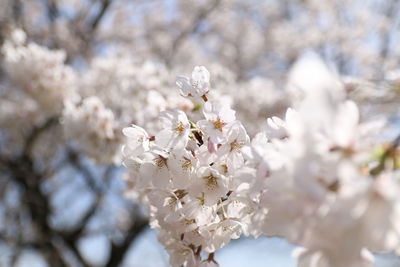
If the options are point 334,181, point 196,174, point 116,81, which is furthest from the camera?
point 116,81

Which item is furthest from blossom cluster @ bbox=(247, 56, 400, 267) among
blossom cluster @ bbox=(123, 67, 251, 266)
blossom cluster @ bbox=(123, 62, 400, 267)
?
blossom cluster @ bbox=(123, 67, 251, 266)

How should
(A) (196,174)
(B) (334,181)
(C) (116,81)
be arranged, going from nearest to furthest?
1. (B) (334,181)
2. (A) (196,174)
3. (C) (116,81)

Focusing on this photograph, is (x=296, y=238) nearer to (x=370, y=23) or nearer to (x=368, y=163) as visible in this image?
(x=368, y=163)

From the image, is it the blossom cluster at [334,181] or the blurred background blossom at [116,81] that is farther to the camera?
the blurred background blossom at [116,81]

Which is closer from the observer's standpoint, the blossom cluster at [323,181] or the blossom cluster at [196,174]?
the blossom cluster at [323,181]

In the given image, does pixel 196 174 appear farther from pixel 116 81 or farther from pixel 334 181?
pixel 116 81

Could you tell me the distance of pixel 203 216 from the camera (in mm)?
1151

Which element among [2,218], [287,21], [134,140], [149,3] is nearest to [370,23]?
[287,21]

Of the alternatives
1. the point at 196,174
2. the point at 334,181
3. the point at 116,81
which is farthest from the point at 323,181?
the point at 116,81

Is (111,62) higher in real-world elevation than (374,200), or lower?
higher

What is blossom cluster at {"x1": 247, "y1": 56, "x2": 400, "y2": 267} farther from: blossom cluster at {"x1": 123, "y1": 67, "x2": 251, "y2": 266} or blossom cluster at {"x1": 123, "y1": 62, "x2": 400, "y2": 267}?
blossom cluster at {"x1": 123, "y1": 67, "x2": 251, "y2": 266}

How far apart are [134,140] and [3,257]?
5.76 m

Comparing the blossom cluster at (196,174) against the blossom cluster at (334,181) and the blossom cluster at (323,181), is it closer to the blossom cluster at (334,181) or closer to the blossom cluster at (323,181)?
the blossom cluster at (323,181)

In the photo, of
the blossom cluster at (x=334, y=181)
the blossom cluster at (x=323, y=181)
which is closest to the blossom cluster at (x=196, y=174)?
the blossom cluster at (x=323, y=181)
